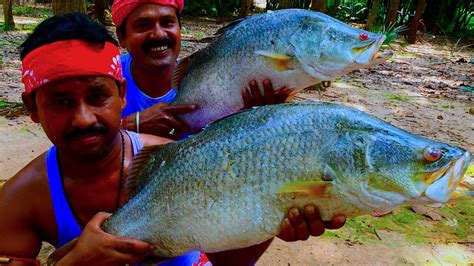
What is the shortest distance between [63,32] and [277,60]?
2.90 feet

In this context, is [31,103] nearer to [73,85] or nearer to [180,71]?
[73,85]

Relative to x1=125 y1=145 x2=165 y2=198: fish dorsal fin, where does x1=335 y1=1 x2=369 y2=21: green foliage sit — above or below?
below

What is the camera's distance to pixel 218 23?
1947 centimetres

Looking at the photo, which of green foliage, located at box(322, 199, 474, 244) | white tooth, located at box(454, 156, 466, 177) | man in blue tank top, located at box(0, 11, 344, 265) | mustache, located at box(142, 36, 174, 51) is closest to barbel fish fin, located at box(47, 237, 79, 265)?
man in blue tank top, located at box(0, 11, 344, 265)

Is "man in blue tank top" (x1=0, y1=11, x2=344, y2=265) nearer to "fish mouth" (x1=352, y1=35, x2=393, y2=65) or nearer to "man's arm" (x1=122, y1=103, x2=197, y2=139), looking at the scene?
"man's arm" (x1=122, y1=103, x2=197, y2=139)

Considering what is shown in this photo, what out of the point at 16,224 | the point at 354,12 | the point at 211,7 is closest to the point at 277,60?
the point at 16,224

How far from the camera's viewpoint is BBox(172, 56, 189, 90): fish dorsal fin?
92.7 inches

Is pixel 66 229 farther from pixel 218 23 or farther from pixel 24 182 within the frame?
pixel 218 23

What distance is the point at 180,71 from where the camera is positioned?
2.38 m

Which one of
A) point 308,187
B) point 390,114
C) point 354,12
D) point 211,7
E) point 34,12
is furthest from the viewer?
point 354,12

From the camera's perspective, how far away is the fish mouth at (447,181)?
4.58ft

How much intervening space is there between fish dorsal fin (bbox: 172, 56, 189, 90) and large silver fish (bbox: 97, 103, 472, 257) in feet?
2.07

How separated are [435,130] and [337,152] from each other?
16.8 feet

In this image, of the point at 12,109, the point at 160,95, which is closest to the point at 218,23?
the point at 12,109
